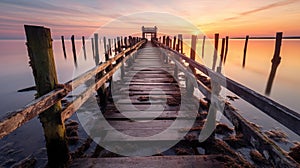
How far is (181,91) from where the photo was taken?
5.63m

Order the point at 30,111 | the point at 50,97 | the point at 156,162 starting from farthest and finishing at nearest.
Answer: the point at 156,162, the point at 50,97, the point at 30,111

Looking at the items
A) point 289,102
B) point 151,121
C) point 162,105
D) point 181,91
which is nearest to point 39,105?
point 151,121

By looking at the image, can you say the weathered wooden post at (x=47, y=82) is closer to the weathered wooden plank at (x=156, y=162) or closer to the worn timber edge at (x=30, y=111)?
the worn timber edge at (x=30, y=111)

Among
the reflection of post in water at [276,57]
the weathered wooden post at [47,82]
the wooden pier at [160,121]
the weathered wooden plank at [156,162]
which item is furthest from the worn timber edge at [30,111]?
the reflection of post in water at [276,57]

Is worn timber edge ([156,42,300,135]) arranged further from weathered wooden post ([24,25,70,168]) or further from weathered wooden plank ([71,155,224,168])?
weathered wooden post ([24,25,70,168])

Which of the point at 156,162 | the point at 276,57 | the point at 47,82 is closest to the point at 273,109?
the point at 156,162

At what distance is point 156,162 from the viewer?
229 cm

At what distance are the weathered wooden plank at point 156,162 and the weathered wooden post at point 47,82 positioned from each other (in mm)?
263

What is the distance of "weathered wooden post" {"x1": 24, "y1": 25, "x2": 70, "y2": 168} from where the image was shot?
6.06ft

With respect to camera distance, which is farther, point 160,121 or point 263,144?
point 160,121

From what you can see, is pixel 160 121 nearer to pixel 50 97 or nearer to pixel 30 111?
pixel 50 97

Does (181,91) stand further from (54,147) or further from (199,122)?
(54,147)

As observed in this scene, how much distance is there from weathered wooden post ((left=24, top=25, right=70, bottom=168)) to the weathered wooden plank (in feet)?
0.86

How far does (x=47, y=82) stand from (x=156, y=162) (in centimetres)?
164
